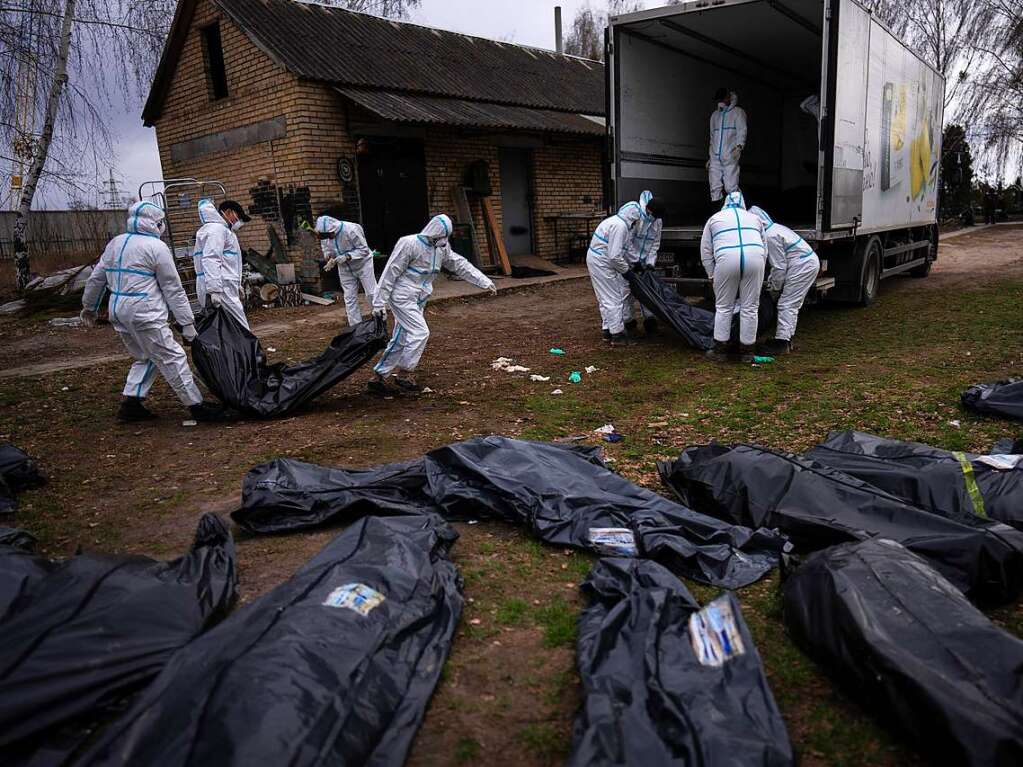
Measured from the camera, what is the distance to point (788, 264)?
266 inches

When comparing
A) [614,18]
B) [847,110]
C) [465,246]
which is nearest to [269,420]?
[614,18]

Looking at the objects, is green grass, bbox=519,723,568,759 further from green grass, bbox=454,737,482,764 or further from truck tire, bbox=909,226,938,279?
truck tire, bbox=909,226,938,279

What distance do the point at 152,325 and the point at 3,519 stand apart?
1.87m

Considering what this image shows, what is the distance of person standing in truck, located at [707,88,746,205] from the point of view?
882cm

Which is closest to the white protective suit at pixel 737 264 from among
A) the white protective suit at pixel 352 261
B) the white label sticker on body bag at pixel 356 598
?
the white protective suit at pixel 352 261

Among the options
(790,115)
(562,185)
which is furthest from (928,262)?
(562,185)

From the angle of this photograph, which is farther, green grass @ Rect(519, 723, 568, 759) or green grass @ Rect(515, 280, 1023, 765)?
green grass @ Rect(515, 280, 1023, 765)

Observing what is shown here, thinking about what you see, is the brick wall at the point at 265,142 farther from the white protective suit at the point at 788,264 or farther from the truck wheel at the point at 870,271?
the truck wheel at the point at 870,271

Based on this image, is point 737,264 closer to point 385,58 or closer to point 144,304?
point 144,304

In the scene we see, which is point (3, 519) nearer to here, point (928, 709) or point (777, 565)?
point (777, 565)

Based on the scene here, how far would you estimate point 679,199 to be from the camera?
9383 millimetres

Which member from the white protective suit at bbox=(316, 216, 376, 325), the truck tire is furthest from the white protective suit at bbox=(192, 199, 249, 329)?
the truck tire

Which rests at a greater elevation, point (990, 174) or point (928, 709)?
Answer: point (990, 174)

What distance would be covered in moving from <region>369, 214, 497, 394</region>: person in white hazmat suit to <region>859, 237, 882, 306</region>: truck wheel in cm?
547
